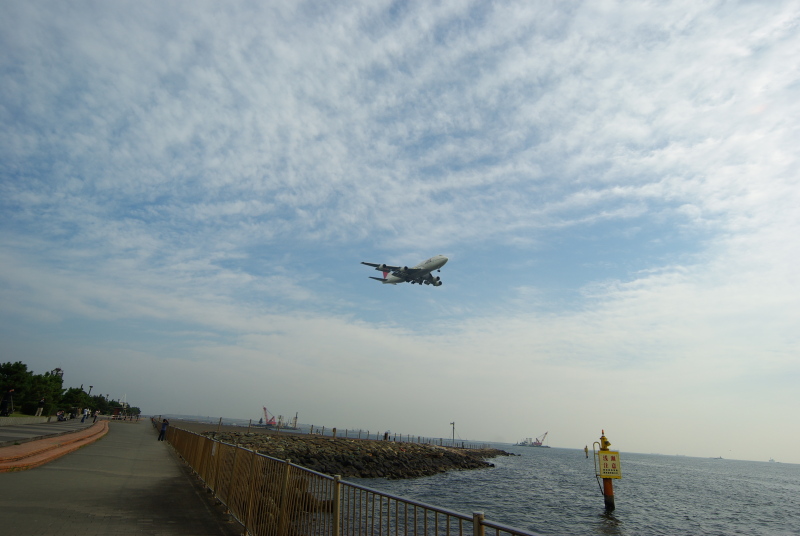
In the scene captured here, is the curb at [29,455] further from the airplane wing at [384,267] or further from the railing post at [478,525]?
the airplane wing at [384,267]

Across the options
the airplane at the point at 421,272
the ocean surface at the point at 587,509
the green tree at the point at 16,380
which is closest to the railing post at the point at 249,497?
the ocean surface at the point at 587,509

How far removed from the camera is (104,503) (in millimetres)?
9773

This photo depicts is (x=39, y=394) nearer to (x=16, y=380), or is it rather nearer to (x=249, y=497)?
(x=16, y=380)

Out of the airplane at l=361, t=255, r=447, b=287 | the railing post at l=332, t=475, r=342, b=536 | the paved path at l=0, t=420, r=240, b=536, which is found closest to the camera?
the railing post at l=332, t=475, r=342, b=536

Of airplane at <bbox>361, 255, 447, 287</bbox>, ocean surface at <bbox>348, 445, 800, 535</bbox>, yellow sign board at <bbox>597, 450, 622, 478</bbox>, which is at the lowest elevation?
ocean surface at <bbox>348, 445, 800, 535</bbox>

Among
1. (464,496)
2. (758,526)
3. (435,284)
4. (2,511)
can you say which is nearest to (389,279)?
(435,284)

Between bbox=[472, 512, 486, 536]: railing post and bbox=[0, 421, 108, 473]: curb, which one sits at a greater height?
bbox=[472, 512, 486, 536]: railing post

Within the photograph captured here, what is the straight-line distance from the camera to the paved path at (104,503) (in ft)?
26.0

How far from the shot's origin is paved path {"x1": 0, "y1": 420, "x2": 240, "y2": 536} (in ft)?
26.0

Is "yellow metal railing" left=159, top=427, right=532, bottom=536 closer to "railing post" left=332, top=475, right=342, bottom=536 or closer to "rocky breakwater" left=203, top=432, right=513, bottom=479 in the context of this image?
"railing post" left=332, top=475, right=342, bottom=536

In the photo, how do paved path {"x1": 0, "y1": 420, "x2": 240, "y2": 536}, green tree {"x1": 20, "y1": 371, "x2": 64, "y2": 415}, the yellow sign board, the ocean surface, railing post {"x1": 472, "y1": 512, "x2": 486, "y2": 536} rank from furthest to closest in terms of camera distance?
1. green tree {"x1": 20, "y1": 371, "x2": 64, "y2": 415}
2. the ocean surface
3. the yellow sign board
4. paved path {"x1": 0, "y1": 420, "x2": 240, "y2": 536}
5. railing post {"x1": 472, "y1": 512, "x2": 486, "y2": 536}

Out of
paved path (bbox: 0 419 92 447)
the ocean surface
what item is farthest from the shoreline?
paved path (bbox: 0 419 92 447)

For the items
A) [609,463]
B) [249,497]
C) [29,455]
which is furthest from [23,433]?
[609,463]

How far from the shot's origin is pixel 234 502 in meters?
9.38
